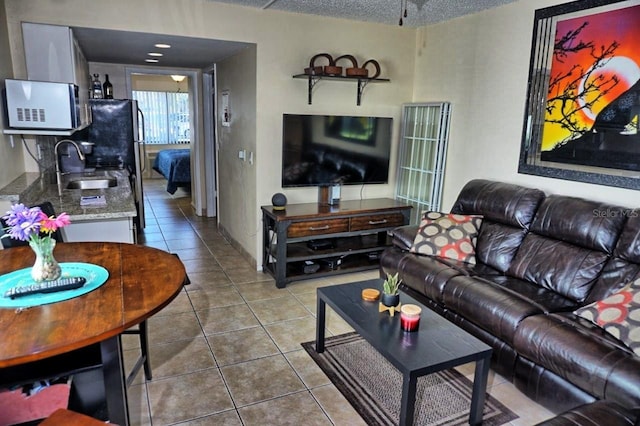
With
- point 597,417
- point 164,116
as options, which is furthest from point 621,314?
point 164,116

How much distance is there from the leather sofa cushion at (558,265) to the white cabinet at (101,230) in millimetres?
2800

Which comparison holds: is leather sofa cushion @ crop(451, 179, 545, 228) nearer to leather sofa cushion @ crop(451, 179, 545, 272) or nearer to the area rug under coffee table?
leather sofa cushion @ crop(451, 179, 545, 272)

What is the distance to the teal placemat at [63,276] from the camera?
1.63 meters

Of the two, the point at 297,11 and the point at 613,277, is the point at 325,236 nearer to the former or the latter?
the point at 297,11

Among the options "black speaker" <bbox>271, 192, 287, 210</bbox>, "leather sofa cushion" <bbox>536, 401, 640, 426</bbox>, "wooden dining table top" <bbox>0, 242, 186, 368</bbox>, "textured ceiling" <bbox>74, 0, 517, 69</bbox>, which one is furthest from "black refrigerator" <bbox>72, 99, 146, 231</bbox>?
"leather sofa cushion" <bbox>536, 401, 640, 426</bbox>

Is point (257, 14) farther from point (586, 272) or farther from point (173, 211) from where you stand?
point (173, 211)

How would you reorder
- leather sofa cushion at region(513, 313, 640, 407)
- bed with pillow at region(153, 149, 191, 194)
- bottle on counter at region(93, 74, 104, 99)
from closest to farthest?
1. leather sofa cushion at region(513, 313, 640, 407)
2. bottle on counter at region(93, 74, 104, 99)
3. bed with pillow at region(153, 149, 191, 194)

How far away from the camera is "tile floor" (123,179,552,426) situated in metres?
2.28

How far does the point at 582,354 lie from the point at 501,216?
1444 millimetres

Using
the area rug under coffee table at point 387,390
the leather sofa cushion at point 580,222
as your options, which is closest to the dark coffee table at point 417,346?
the area rug under coffee table at point 387,390

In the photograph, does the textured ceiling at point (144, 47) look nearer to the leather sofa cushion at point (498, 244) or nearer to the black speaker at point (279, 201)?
the black speaker at point (279, 201)

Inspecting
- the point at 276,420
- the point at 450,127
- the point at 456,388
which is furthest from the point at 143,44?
the point at 456,388

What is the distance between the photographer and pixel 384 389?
2504 millimetres

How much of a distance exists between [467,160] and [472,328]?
184 centimetres
